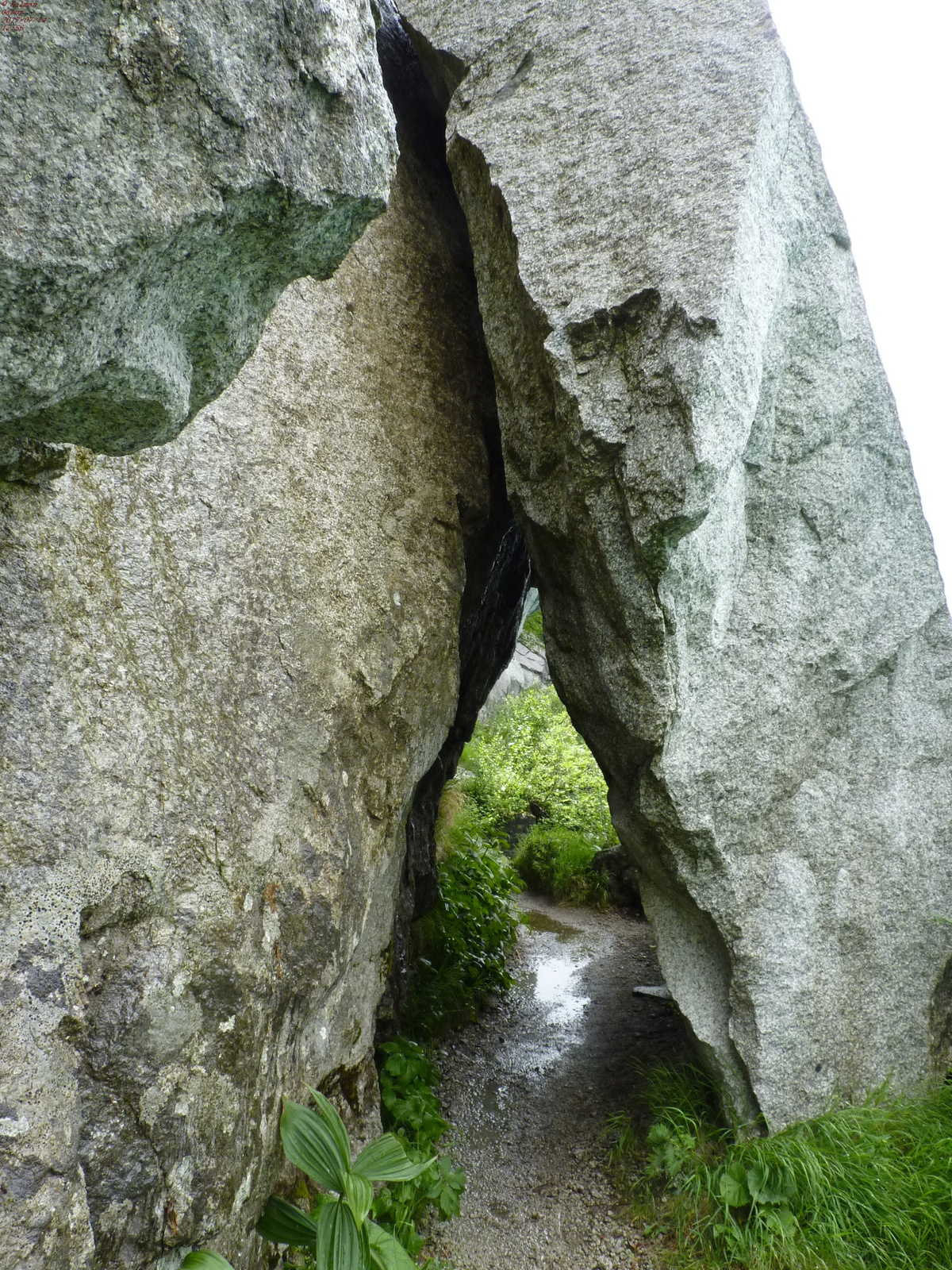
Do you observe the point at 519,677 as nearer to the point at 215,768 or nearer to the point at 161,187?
the point at 215,768

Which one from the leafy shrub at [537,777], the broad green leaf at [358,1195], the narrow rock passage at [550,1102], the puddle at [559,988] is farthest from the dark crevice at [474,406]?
the leafy shrub at [537,777]

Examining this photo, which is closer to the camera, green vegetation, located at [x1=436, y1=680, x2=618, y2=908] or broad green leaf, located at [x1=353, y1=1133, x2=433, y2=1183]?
broad green leaf, located at [x1=353, y1=1133, x2=433, y2=1183]

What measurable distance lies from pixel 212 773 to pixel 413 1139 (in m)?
2.42

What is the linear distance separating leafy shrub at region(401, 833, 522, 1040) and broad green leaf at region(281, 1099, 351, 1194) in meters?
2.63

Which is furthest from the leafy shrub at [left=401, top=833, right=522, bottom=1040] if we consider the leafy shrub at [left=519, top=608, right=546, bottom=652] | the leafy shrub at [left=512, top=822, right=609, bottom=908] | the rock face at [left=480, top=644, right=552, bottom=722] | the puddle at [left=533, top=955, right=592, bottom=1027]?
the leafy shrub at [left=519, top=608, right=546, bottom=652]

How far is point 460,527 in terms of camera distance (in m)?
4.05

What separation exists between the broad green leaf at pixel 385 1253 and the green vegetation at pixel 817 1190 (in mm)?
1546

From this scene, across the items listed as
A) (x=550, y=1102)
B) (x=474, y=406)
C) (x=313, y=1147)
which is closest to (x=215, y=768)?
(x=313, y=1147)

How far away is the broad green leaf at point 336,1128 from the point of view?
8.61 feet

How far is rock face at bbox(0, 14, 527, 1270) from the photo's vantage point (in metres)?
2.07

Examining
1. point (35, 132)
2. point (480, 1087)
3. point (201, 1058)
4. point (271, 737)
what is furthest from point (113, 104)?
point (480, 1087)

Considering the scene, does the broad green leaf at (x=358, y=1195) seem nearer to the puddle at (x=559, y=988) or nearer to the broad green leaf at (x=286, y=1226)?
the broad green leaf at (x=286, y=1226)

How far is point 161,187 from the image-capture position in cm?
132
